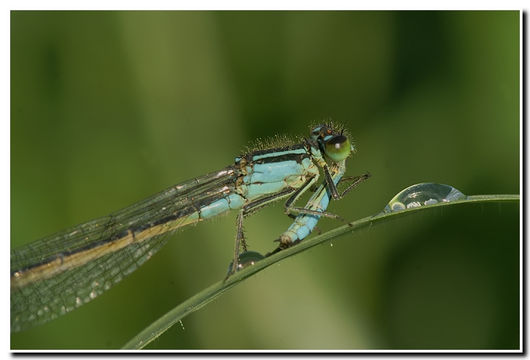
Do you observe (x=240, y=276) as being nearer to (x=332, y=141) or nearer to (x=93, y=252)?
(x=332, y=141)

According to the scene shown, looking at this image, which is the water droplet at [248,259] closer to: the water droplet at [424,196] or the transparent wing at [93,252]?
the water droplet at [424,196]

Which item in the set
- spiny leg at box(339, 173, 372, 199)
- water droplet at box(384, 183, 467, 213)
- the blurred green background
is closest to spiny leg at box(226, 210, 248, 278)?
the blurred green background

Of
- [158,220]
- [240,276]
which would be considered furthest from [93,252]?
[240,276]

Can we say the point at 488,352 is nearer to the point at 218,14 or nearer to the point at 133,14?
the point at 218,14

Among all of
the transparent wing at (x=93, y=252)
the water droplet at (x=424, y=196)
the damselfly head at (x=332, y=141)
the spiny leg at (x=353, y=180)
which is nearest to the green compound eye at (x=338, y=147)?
the damselfly head at (x=332, y=141)

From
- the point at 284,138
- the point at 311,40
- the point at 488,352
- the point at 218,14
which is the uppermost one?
the point at 218,14
